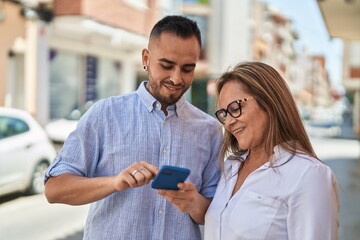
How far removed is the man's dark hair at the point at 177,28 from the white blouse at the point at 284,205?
50 cm

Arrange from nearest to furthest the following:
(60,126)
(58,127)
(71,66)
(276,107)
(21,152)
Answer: (276,107) < (21,152) < (60,126) < (58,127) < (71,66)

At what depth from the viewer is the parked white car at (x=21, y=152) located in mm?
5840

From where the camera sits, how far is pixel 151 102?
176 centimetres

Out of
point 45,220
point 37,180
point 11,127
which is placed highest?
point 11,127

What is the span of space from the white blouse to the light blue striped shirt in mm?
201

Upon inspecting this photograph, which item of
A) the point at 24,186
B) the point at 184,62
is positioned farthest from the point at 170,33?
the point at 24,186

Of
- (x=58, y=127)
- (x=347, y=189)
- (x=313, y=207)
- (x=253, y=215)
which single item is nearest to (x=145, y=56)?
(x=253, y=215)

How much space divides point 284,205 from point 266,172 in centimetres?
13

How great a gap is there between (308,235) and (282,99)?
44 centimetres

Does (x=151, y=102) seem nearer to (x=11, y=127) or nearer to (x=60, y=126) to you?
(x=11, y=127)

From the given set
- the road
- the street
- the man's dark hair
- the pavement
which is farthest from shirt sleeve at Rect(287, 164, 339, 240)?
the road

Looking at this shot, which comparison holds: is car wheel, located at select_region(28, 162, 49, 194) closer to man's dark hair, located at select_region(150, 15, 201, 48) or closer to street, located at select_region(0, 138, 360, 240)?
street, located at select_region(0, 138, 360, 240)

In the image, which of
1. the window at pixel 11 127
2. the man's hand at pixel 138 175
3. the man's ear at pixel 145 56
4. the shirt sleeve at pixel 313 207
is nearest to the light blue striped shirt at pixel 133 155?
the man's ear at pixel 145 56

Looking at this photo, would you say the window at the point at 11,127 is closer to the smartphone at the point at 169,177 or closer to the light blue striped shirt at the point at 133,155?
the light blue striped shirt at the point at 133,155
